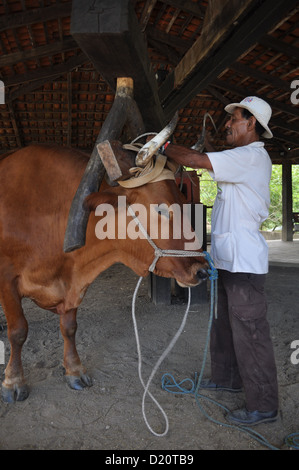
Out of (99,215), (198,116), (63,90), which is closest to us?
(99,215)

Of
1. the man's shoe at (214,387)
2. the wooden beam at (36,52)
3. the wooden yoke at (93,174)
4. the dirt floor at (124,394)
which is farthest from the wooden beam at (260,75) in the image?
the man's shoe at (214,387)

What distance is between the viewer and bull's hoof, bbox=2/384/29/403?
2785 mm

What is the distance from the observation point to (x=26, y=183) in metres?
2.98

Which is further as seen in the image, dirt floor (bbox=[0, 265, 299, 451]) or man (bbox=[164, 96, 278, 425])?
man (bbox=[164, 96, 278, 425])

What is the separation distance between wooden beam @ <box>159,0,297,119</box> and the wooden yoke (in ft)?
2.68

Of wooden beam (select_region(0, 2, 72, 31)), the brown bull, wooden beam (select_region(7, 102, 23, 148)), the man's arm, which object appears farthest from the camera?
wooden beam (select_region(7, 102, 23, 148))

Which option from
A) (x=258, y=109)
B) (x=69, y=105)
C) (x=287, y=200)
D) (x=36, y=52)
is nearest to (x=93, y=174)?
(x=258, y=109)

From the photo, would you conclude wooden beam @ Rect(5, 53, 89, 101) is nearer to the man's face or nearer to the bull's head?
the man's face

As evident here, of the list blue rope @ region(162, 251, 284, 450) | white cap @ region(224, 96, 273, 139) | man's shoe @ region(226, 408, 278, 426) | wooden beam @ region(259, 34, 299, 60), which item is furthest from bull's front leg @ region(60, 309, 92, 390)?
wooden beam @ region(259, 34, 299, 60)

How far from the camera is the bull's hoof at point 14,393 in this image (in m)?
2.79

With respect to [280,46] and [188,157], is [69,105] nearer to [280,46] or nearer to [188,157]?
[280,46]
